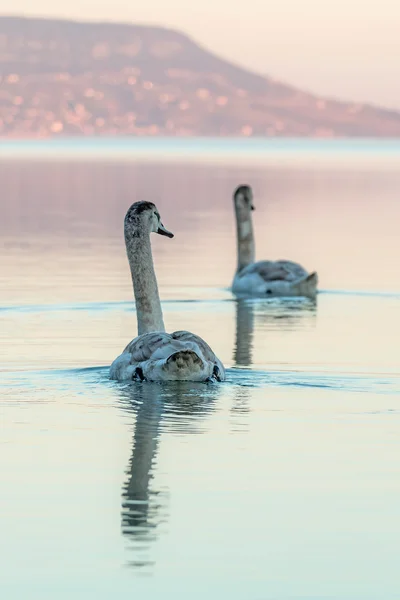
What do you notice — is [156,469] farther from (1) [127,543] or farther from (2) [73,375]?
(2) [73,375]

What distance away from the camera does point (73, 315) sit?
22156 mm

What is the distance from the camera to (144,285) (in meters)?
17.2

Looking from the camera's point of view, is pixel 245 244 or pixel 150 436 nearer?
pixel 150 436

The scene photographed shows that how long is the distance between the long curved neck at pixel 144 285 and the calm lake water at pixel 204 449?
0.76 metres

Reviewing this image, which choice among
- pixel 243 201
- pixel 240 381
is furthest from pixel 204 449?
pixel 243 201

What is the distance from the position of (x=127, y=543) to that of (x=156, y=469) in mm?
2108

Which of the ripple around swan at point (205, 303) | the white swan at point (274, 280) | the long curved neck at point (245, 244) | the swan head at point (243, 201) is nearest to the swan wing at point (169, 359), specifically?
the ripple around swan at point (205, 303)

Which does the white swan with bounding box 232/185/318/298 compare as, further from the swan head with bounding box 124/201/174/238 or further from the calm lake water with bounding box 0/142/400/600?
the swan head with bounding box 124/201/174/238

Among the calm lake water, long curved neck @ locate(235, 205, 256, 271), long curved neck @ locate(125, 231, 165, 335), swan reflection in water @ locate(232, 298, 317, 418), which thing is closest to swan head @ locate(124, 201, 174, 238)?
long curved neck @ locate(125, 231, 165, 335)

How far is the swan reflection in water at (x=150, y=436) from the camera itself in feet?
32.3

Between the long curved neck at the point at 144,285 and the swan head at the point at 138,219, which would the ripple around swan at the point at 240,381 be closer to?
the long curved neck at the point at 144,285

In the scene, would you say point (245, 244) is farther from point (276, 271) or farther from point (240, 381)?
point (240, 381)

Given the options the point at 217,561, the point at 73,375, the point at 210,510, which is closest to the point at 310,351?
the point at 73,375

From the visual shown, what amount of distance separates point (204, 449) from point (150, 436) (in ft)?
2.31
